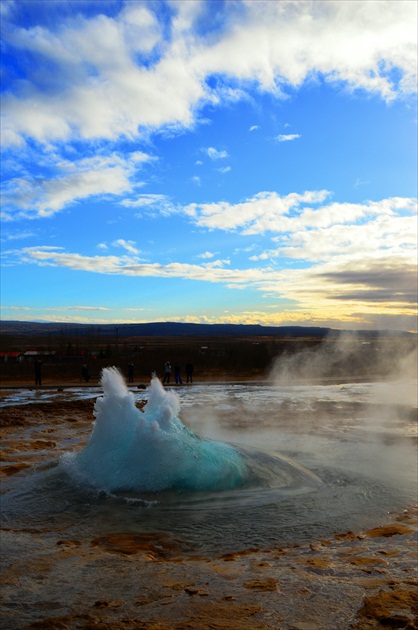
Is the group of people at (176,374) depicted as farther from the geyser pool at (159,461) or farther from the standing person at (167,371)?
the geyser pool at (159,461)

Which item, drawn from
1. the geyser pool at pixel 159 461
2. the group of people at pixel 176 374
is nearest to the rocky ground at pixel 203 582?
the geyser pool at pixel 159 461

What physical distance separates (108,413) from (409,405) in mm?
12571

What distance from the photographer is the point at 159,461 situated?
7344mm

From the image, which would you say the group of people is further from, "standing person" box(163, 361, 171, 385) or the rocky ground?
the rocky ground

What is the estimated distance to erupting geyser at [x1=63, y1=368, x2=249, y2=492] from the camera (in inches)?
284

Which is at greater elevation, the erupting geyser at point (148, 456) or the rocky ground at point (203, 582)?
the erupting geyser at point (148, 456)

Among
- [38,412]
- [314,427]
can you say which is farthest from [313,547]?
[38,412]

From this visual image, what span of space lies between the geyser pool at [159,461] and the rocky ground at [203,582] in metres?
1.46

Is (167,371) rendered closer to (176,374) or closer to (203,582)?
(176,374)

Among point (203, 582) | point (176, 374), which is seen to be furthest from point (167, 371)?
point (203, 582)

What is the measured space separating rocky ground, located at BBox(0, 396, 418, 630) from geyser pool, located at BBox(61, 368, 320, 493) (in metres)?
1.46

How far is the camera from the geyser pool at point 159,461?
7.21m

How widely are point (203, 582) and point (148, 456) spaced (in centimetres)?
315

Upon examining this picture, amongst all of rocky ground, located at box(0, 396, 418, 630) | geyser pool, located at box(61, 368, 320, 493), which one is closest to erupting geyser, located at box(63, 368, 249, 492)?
geyser pool, located at box(61, 368, 320, 493)
